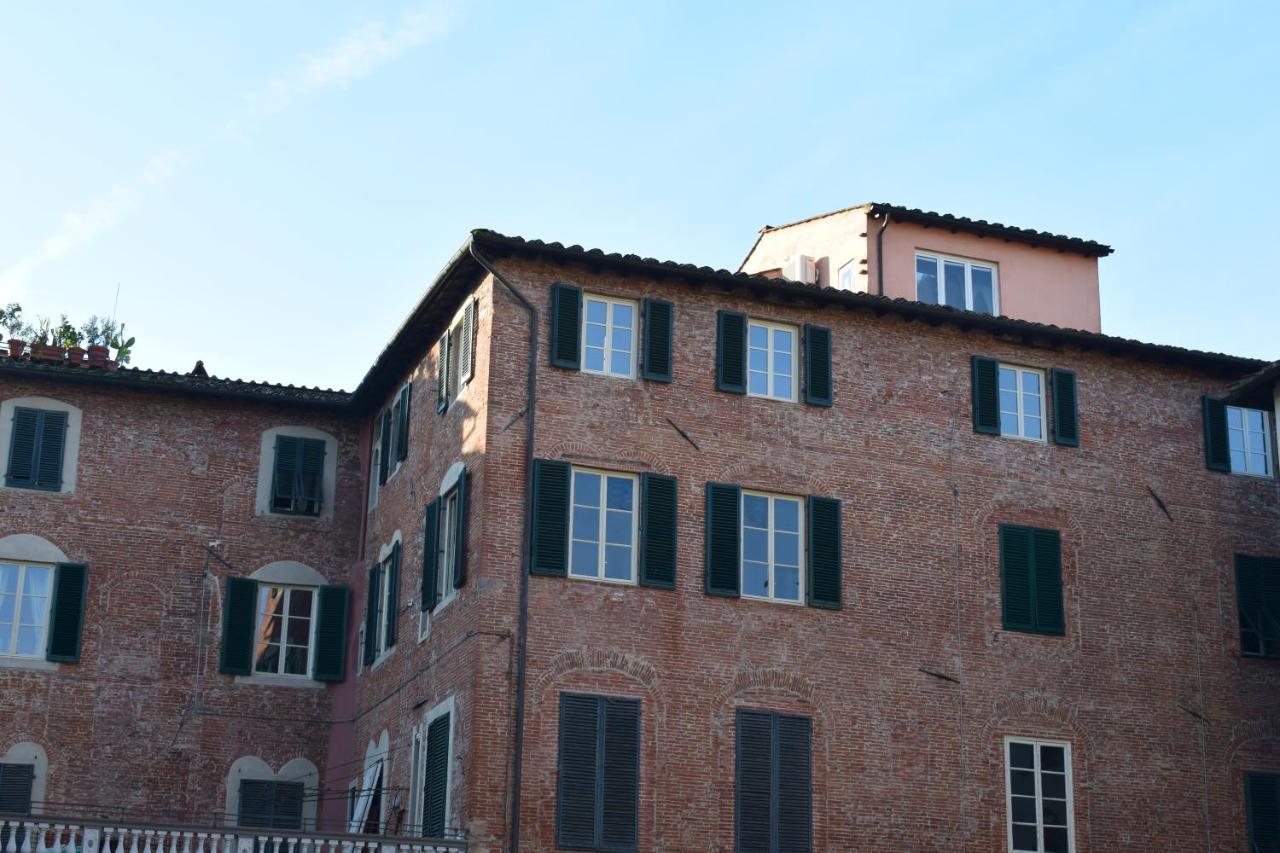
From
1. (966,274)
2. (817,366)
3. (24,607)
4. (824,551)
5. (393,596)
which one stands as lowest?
(24,607)

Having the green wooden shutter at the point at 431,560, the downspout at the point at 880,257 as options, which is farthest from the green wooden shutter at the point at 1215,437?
the green wooden shutter at the point at 431,560

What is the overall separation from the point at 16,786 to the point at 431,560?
840 centimetres

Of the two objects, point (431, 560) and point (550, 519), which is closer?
point (550, 519)

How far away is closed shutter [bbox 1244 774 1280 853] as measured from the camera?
28.4 meters

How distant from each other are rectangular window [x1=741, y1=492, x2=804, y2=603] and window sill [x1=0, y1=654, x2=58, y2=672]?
40.1 feet

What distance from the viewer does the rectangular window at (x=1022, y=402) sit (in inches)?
1153

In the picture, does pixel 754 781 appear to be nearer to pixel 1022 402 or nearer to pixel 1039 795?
pixel 1039 795

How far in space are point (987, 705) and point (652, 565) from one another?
5563 mm

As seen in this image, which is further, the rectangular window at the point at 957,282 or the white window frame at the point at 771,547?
the rectangular window at the point at 957,282

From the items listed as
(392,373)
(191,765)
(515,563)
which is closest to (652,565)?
(515,563)

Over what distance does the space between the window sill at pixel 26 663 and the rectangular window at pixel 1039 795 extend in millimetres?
15624

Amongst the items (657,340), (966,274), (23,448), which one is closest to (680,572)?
(657,340)

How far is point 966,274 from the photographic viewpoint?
32375 millimetres

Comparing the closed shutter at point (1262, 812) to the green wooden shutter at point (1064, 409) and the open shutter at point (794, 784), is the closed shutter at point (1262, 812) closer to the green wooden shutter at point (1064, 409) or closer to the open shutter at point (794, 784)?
the green wooden shutter at point (1064, 409)
